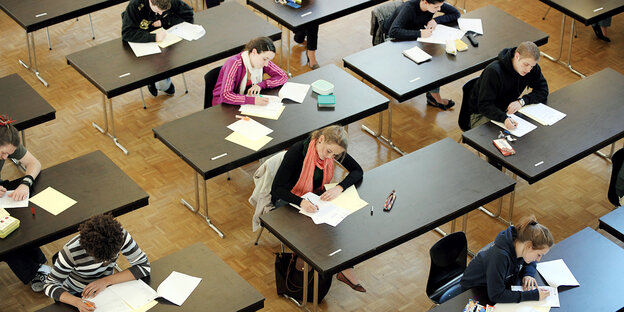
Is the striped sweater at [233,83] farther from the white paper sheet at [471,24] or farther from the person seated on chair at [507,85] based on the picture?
the white paper sheet at [471,24]

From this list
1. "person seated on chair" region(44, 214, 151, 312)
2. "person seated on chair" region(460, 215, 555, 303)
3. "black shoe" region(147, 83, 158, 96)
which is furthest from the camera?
"black shoe" region(147, 83, 158, 96)

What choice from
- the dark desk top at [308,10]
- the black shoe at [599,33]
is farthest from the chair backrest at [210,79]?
the black shoe at [599,33]

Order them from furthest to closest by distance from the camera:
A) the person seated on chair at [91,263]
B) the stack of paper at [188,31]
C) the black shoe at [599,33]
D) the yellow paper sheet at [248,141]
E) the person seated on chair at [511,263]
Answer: the black shoe at [599,33], the stack of paper at [188,31], the yellow paper sheet at [248,141], the person seated on chair at [511,263], the person seated on chair at [91,263]

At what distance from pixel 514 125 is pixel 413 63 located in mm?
1191

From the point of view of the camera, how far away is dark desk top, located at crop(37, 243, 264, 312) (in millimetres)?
4629

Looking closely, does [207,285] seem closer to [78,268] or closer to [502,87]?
[78,268]

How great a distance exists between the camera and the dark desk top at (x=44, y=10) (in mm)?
7578

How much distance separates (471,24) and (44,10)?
158 inches

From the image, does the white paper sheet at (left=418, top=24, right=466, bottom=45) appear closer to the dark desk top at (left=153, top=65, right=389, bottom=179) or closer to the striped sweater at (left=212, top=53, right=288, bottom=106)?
the dark desk top at (left=153, top=65, right=389, bottom=179)

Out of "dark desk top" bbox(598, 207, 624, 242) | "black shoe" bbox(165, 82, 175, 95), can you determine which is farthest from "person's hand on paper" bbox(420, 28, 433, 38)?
"dark desk top" bbox(598, 207, 624, 242)

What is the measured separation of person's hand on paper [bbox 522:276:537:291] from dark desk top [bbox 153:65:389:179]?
206 cm

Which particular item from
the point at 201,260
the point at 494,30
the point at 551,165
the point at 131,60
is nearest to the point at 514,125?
the point at 551,165

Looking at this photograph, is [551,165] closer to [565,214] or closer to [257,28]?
[565,214]

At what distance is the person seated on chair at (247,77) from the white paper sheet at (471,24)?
6.31 feet
